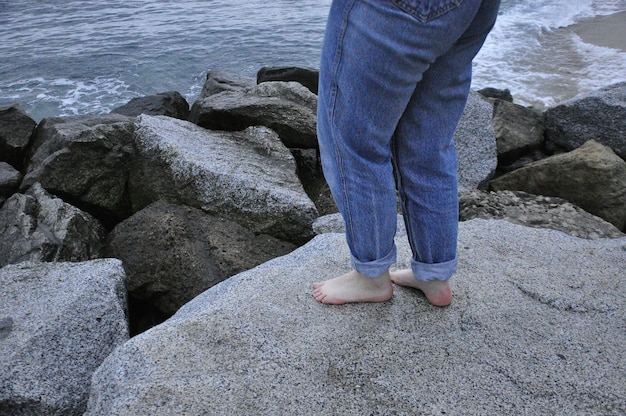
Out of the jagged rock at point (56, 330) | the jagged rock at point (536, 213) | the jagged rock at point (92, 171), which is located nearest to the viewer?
the jagged rock at point (56, 330)

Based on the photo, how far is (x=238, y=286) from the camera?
7.38 feet

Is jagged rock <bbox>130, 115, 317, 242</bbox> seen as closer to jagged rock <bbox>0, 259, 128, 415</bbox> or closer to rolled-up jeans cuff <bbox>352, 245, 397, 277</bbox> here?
jagged rock <bbox>0, 259, 128, 415</bbox>

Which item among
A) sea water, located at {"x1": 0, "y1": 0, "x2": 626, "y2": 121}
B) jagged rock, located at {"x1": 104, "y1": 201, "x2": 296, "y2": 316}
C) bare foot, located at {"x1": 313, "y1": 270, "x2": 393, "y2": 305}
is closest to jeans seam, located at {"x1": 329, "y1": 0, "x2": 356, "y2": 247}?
bare foot, located at {"x1": 313, "y1": 270, "x2": 393, "y2": 305}

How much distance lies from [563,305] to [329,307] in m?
0.87

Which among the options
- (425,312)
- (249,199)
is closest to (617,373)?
(425,312)

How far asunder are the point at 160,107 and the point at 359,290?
15.6 ft

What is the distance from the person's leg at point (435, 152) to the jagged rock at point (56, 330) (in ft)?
4.23

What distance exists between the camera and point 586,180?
3.91 metres

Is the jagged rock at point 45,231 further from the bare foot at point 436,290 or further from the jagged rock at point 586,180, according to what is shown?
the jagged rock at point 586,180

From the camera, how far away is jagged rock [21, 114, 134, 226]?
3775 mm

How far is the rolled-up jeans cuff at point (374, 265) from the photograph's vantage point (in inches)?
74.9

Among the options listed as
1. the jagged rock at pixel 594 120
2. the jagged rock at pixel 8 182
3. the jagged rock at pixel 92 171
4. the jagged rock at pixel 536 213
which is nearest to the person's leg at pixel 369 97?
the jagged rock at pixel 536 213

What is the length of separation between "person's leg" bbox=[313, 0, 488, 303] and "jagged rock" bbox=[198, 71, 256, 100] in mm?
4652

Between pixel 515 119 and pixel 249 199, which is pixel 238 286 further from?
pixel 515 119
